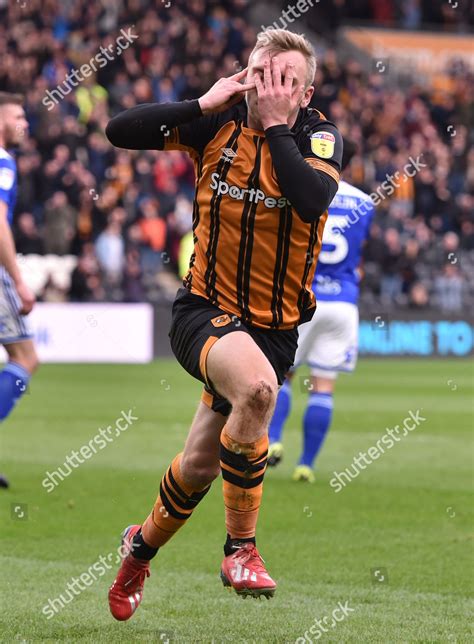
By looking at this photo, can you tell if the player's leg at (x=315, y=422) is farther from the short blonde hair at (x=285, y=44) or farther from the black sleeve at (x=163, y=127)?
the short blonde hair at (x=285, y=44)

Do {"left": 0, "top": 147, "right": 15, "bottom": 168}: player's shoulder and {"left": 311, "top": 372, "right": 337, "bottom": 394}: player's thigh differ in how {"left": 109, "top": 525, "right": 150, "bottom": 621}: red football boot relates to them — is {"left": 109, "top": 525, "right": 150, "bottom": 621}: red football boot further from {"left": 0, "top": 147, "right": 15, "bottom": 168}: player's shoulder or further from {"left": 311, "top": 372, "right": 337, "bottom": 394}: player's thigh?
{"left": 311, "top": 372, "right": 337, "bottom": 394}: player's thigh

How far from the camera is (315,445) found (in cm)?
960

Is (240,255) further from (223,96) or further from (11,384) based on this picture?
(11,384)

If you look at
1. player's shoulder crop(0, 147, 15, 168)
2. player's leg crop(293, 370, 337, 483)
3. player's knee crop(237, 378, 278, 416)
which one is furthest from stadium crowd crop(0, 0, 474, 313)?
player's knee crop(237, 378, 278, 416)

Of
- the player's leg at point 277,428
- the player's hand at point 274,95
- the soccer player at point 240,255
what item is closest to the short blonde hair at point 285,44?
the soccer player at point 240,255

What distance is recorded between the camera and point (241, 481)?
4.77 metres

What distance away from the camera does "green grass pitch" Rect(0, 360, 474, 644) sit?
510 cm

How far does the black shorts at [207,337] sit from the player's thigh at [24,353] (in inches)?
147

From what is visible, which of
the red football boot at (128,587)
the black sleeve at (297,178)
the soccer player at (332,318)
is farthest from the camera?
the soccer player at (332,318)

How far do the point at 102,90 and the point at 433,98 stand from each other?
9.63 meters

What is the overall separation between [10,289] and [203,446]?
158 inches

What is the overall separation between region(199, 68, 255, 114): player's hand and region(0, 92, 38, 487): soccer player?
364 centimetres

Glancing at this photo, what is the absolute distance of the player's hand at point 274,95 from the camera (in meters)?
4.77

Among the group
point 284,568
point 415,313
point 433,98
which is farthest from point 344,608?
point 433,98
